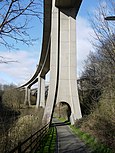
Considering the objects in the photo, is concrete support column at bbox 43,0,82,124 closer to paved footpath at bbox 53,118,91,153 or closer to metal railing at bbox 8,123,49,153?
paved footpath at bbox 53,118,91,153

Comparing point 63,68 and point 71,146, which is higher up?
point 63,68

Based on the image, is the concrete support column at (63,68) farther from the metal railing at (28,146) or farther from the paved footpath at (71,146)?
the metal railing at (28,146)

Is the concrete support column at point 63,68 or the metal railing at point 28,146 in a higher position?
the concrete support column at point 63,68

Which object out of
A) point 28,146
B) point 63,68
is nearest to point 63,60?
point 63,68

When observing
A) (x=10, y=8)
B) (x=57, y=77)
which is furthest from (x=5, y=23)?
(x=57, y=77)

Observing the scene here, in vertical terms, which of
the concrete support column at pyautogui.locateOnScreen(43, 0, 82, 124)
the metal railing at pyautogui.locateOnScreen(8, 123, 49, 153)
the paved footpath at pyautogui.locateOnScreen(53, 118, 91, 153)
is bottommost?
the paved footpath at pyautogui.locateOnScreen(53, 118, 91, 153)

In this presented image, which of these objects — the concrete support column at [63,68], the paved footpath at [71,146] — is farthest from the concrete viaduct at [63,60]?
the paved footpath at [71,146]

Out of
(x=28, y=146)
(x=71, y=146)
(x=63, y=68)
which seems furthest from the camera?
(x=63, y=68)

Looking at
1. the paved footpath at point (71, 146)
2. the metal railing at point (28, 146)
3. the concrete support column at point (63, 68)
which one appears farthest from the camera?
the concrete support column at point (63, 68)

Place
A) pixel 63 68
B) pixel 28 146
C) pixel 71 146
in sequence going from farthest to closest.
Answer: pixel 63 68
pixel 71 146
pixel 28 146

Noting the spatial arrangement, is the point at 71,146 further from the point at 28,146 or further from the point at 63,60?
the point at 63,60

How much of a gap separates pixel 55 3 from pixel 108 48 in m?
20.3

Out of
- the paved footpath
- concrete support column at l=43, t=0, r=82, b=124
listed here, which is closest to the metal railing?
the paved footpath

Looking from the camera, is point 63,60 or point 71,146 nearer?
point 71,146
